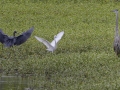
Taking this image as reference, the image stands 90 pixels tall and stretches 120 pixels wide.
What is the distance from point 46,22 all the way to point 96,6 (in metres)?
4.31

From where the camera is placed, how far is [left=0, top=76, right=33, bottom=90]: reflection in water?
39.1ft

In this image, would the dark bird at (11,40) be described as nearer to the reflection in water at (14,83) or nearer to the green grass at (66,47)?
the green grass at (66,47)

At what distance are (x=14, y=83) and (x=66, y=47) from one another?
421 cm

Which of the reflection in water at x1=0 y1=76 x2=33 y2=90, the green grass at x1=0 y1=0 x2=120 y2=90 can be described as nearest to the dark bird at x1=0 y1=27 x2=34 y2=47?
the green grass at x1=0 y1=0 x2=120 y2=90

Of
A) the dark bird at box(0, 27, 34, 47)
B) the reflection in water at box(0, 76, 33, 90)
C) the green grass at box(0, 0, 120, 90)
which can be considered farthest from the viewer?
the dark bird at box(0, 27, 34, 47)

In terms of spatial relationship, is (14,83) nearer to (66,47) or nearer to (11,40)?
(11,40)

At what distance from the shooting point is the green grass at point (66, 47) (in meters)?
12.1

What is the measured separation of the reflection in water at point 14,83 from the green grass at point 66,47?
10.5 inches

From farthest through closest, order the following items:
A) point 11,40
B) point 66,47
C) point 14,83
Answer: point 66,47 < point 11,40 < point 14,83

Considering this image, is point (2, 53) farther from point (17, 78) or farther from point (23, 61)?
point (17, 78)

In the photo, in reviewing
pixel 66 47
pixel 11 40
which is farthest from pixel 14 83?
pixel 66 47

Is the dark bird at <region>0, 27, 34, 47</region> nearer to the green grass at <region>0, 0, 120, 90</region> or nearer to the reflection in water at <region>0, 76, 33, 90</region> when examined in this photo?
the green grass at <region>0, 0, 120, 90</region>

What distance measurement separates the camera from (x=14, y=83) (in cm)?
1241

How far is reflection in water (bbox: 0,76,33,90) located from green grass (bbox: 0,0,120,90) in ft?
0.87
